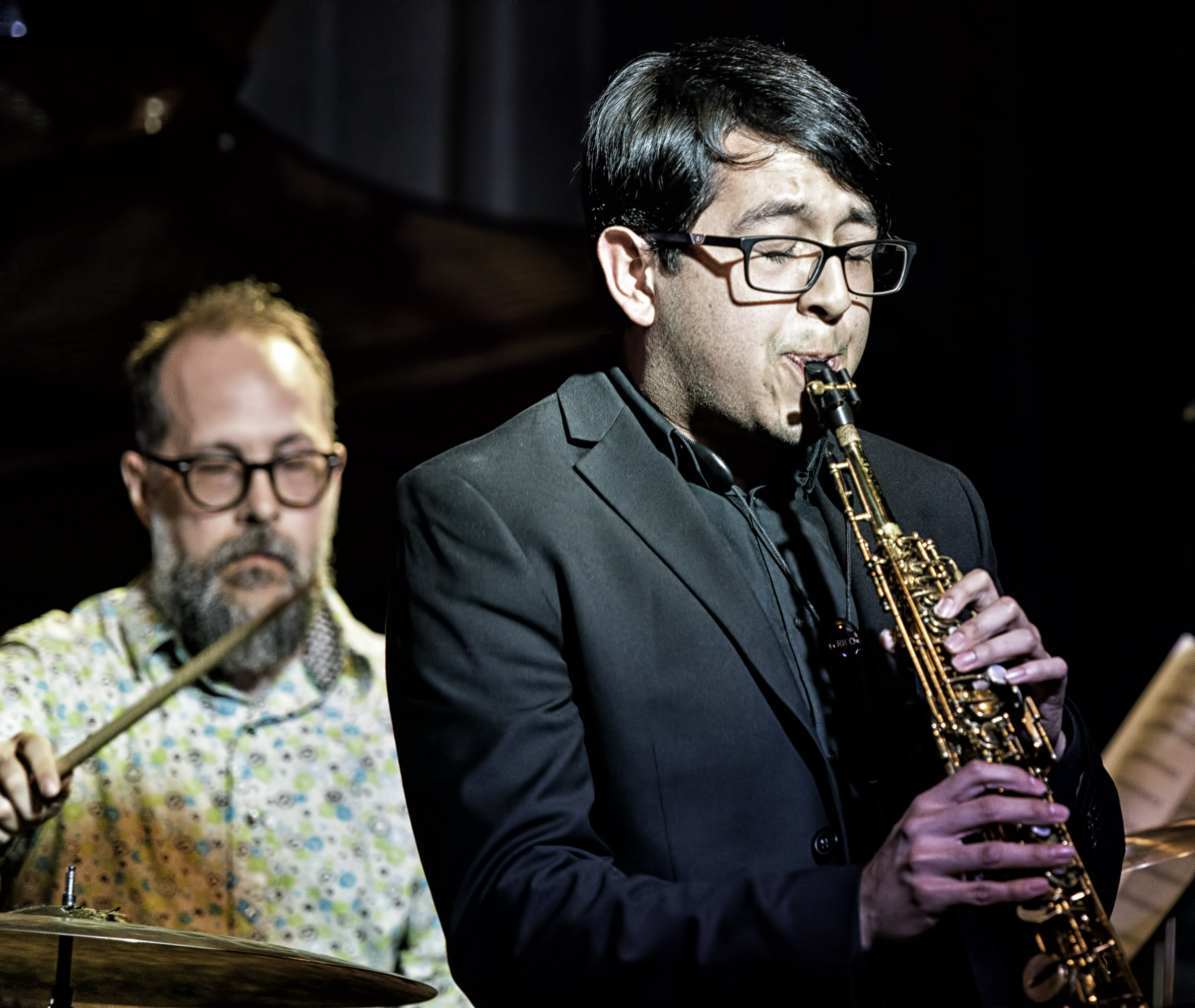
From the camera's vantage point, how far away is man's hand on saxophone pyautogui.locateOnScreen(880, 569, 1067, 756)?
4.49 ft

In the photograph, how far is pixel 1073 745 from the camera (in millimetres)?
1600

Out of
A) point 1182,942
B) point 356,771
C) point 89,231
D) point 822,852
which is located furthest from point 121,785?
point 1182,942

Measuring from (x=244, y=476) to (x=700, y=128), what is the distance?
1437mm

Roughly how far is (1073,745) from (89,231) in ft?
7.04

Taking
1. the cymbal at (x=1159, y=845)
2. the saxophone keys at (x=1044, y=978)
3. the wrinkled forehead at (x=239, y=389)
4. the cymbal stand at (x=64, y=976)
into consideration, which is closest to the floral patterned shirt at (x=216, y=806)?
the wrinkled forehead at (x=239, y=389)

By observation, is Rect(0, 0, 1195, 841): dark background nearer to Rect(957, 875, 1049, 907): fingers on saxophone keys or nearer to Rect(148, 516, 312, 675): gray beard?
Rect(148, 516, 312, 675): gray beard

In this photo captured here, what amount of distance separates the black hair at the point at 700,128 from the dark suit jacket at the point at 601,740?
13.1 inches

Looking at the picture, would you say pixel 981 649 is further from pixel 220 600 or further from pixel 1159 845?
pixel 220 600

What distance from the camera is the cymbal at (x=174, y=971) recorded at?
147 cm

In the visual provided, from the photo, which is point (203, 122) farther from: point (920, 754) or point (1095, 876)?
point (1095, 876)

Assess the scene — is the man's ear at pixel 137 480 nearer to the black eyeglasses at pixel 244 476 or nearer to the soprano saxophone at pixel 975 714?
the black eyeglasses at pixel 244 476

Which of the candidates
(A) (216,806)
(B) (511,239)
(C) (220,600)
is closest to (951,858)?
(A) (216,806)

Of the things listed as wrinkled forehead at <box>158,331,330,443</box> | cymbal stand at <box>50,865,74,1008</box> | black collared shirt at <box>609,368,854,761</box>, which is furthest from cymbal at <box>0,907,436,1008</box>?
wrinkled forehead at <box>158,331,330,443</box>

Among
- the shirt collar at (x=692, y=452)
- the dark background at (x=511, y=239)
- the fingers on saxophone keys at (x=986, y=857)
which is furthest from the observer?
the dark background at (x=511, y=239)
